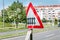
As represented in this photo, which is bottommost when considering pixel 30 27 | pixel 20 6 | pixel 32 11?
pixel 30 27

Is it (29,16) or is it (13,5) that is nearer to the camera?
(29,16)

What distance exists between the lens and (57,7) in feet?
435

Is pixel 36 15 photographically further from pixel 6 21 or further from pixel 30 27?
pixel 6 21

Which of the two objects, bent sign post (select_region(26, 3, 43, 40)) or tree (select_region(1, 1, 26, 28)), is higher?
tree (select_region(1, 1, 26, 28))

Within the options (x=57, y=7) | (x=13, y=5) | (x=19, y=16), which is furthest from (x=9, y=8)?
(x=57, y=7)

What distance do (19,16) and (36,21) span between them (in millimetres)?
61466

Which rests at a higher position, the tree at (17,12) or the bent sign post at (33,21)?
the tree at (17,12)

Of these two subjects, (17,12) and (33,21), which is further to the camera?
(17,12)

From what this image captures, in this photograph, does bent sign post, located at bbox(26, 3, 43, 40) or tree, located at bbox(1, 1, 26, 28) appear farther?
tree, located at bbox(1, 1, 26, 28)

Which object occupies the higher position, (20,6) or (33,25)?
(20,6)

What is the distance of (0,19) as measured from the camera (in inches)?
3625

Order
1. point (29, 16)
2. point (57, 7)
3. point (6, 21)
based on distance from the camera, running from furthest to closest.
A: 1. point (57, 7)
2. point (6, 21)
3. point (29, 16)

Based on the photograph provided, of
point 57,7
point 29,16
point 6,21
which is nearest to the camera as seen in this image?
point 29,16

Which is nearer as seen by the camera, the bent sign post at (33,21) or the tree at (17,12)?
the bent sign post at (33,21)
